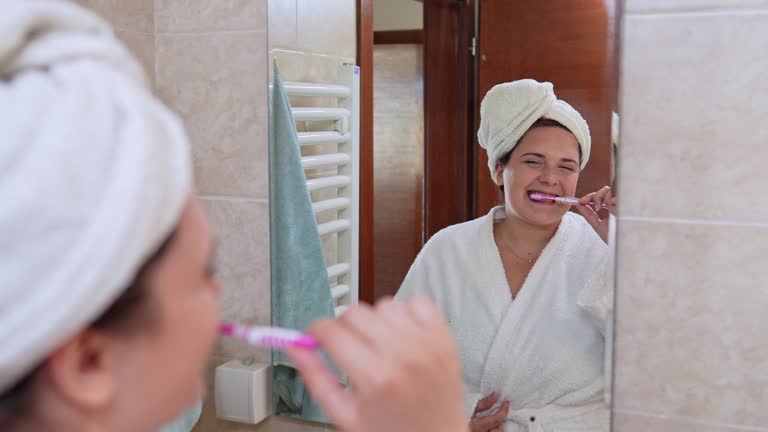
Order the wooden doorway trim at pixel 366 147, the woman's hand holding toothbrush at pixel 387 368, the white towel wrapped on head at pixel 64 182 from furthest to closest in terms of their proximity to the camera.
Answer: the wooden doorway trim at pixel 366 147
the woman's hand holding toothbrush at pixel 387 368
the white towel wrapped on head at pixel 64 182

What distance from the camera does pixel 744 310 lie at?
1009mm

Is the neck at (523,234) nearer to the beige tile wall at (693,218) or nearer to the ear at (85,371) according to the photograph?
the beige tile wall at (693,218)

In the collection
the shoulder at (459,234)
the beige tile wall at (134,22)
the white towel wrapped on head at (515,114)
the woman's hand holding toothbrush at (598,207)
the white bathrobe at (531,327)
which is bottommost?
the white bathrobe at (531,327)

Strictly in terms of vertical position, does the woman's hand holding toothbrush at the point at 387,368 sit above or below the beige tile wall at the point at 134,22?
below

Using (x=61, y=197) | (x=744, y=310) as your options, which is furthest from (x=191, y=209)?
(x=744, y=310)

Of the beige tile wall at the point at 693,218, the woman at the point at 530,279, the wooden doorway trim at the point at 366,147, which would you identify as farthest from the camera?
the wooden doorway trim at the point at 366,147

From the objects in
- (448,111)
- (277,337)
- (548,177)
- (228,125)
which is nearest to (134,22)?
(228,125)

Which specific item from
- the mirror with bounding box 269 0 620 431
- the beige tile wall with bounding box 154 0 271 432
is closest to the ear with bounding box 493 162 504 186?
the mirror with bounding box 269 0 620 431

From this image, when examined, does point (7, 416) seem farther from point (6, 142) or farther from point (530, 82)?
point (530, 82)

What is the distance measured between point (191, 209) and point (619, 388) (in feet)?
2.29

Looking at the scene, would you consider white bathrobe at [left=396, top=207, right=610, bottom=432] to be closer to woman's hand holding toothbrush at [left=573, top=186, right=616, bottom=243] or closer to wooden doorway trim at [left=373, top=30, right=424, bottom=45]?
woman's hand holding toothbrush at [left=573, top=186, right=616, bottom=243]

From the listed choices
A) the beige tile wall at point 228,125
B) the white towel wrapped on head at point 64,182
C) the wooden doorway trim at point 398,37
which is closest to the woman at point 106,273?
the white towel wrapped on head at point 64,182

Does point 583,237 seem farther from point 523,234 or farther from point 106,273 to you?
point 106,273

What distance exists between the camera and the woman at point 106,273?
1.58 feet
